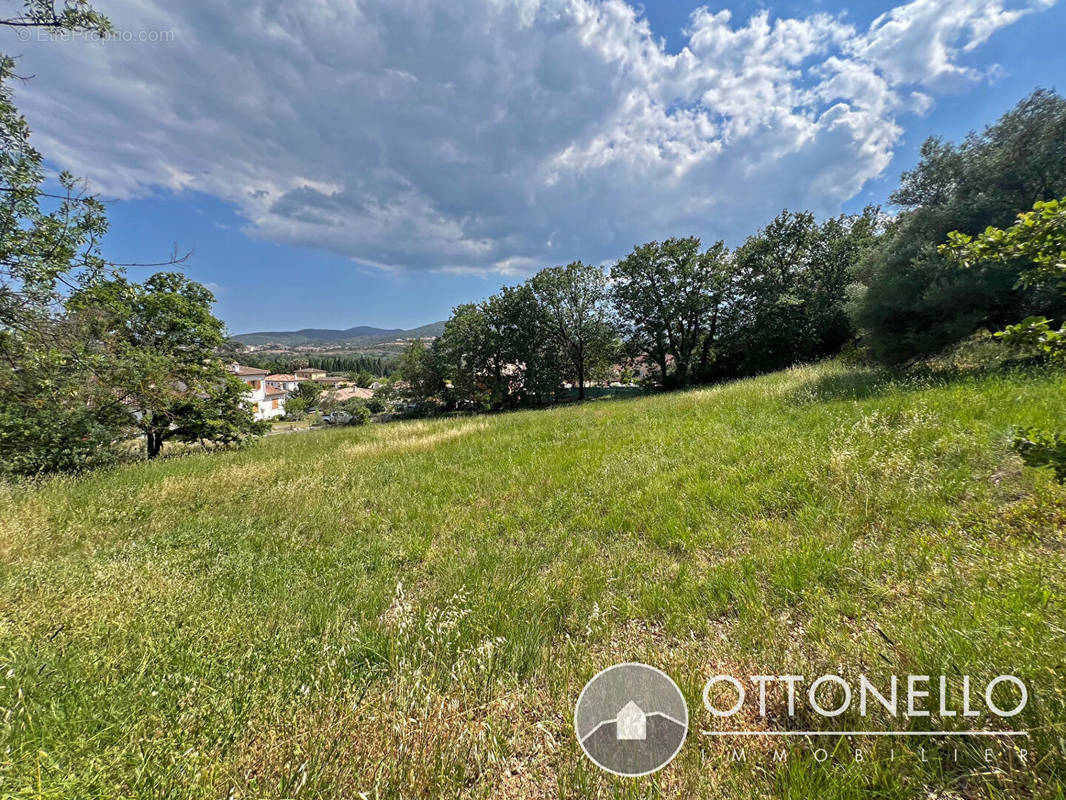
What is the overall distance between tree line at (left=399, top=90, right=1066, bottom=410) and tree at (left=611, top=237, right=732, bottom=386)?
9 cm

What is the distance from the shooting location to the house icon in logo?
172 centimetres

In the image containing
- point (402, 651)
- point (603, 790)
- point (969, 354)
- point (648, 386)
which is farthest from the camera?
point (648, 386)

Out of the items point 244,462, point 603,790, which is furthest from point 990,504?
point 244,462

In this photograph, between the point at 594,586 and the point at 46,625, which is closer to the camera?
the point at 46,625

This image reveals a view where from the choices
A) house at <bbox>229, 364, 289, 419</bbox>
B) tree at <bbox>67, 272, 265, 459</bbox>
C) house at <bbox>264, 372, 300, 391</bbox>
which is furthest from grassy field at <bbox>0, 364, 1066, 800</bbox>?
house at <bbox>264, 372, 300, 391</bbox>

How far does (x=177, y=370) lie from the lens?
10.9m

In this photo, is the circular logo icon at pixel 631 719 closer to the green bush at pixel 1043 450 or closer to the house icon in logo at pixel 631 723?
the house icon in logo at pixel 631 723

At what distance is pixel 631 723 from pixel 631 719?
2 cm

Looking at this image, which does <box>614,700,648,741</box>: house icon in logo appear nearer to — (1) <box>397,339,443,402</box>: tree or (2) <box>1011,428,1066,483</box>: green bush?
(2) <box>1011,428,1066,483</box>: green bush

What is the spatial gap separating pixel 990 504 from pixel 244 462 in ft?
43.0

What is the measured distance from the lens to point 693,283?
25719mm

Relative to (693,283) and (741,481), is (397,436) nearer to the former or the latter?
(741,481)

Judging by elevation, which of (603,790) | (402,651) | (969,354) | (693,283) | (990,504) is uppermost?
(693,283)
